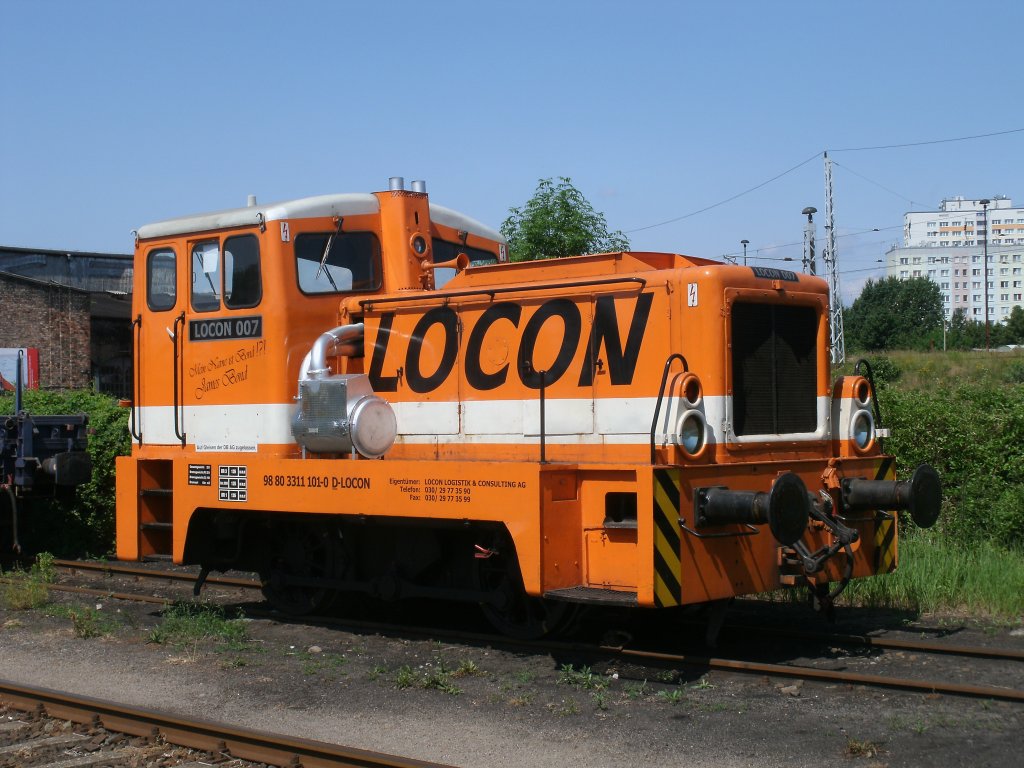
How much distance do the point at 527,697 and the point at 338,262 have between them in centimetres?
398

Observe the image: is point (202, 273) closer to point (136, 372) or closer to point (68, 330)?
point (136, 372)

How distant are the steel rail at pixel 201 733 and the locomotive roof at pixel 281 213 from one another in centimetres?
380

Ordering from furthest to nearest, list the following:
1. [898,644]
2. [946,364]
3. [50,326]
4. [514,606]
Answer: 1. [946,364]
2. [50,326]
3. [514,606]
4. [898,644]

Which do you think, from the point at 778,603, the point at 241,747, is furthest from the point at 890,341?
the point at 241,747

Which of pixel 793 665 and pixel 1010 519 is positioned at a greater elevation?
pixel 1010 519

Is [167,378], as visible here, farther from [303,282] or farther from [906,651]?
[906,651]

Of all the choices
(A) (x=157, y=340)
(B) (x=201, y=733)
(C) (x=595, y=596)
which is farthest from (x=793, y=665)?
(A) (x=157, y=340)

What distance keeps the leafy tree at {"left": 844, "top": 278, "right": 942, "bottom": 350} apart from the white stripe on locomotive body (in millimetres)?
66467

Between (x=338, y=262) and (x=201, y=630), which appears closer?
(x=201, y=630)

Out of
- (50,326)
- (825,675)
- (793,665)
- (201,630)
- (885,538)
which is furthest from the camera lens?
(50,326)

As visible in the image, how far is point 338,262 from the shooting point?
8867mm

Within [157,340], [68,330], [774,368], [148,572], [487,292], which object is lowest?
[148,572]

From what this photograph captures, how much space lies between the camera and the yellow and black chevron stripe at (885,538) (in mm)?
7840

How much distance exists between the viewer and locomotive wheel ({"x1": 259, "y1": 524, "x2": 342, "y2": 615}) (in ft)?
28.8
